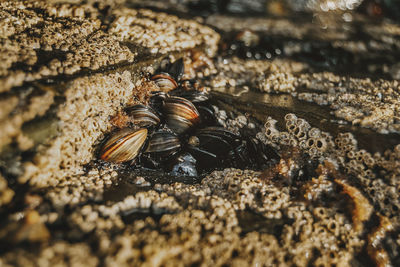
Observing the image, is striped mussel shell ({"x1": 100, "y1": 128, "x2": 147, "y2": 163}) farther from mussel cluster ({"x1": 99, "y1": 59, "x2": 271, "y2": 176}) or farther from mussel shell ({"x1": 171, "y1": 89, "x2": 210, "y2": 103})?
mussel shell ({"x1": 171, "y1": 89, "x2": 210, "y2": 103})

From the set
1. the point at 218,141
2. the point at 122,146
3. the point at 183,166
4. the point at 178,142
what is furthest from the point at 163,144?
the point at 218,141

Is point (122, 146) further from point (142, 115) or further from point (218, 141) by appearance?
point (218, 141)

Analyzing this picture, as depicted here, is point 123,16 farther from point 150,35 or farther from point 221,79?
point 221,79

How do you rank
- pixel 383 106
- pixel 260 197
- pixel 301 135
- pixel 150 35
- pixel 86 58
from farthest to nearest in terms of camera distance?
pixel 150 35
pixel 383 106
pixel 301 135
pixel 86 58
pixel 260 197

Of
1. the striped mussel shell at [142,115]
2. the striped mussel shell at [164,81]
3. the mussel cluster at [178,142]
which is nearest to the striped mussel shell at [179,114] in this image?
the mussel cluster at [178,142]

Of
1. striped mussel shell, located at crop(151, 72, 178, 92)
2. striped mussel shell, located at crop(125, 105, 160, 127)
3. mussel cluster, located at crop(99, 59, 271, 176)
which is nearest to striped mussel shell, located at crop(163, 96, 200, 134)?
mussel cluster, located at crop(99, 59, 271, 176)

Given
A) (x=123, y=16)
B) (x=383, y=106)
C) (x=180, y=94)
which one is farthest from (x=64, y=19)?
(x=383, y=106)
